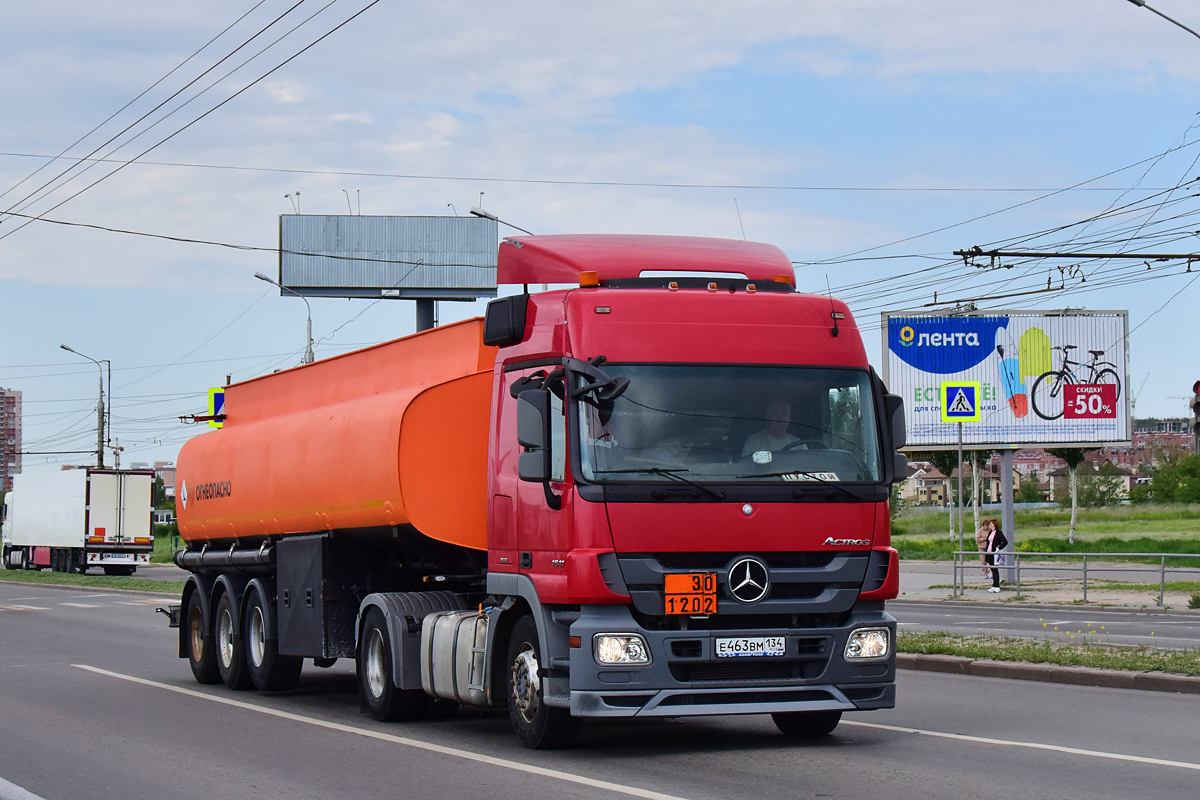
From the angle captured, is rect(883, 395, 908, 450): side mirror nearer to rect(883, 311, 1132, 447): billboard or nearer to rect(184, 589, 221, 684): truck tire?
rect(184, 589, 221, 684): truck tire

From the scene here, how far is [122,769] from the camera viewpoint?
32.2ft

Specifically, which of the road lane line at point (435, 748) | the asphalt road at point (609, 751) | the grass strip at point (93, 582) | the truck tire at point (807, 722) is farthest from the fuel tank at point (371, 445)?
the grass strip at point (93, 582)

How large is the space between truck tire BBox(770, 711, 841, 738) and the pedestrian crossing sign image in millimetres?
32031

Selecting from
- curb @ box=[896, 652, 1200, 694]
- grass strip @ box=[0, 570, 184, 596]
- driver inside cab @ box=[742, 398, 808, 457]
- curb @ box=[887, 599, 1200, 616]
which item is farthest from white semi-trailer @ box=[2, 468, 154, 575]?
driver inside cab @ box=[742, 398, 808, 457]

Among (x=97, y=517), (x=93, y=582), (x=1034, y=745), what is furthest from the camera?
(x=97, y=517)

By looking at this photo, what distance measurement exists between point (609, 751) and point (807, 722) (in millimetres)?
1529

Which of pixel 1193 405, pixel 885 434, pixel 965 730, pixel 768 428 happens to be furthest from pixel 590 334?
pixel 1193 405

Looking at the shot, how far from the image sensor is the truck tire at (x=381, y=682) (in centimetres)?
1204

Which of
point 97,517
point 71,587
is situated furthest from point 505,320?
point 97,517

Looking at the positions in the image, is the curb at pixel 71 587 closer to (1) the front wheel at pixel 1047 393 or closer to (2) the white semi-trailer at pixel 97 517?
(2) the white semi-trailer at pixel 97 517

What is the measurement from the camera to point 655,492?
9.38 meters

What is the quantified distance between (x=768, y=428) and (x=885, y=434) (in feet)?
2.70

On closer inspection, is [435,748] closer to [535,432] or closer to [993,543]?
[535,432]

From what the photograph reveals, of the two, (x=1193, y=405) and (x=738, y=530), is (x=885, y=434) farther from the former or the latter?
(x=1193, y=405)
